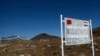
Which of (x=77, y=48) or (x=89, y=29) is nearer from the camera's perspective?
(x=89, y=29)

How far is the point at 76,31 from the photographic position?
16094mm

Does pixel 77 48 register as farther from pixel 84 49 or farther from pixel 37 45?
pixel 37 45

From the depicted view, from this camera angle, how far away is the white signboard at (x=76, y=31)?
1518 centimetres

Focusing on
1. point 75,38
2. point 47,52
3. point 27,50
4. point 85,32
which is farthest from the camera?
point 27,50

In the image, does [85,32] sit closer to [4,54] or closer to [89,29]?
[89,29]

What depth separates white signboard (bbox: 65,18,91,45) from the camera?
1518 centimetres

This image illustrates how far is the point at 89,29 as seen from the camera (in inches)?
707

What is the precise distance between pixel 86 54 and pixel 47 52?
3.78 metres

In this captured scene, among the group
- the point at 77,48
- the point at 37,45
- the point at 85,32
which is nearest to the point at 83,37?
the point at 85,32

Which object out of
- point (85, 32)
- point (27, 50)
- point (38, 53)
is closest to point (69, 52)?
point (38, 53)

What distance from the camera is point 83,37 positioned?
17.0 m

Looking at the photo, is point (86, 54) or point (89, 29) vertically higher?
point (89, 29)

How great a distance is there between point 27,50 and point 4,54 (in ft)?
7.28

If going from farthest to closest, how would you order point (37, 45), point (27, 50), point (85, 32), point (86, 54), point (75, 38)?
point (37, 45) < point (27, 50) < point (86, 54) < point (85, 32) < point (75, 38)
